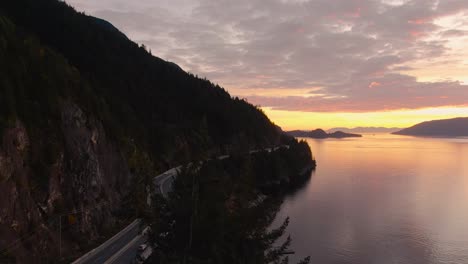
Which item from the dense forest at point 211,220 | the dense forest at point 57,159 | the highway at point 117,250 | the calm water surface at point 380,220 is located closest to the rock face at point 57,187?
the dense forest at point 57,159

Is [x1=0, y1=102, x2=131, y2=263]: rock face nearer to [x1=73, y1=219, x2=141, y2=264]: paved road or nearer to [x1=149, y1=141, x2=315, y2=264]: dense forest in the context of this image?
[x1=73, y1=219, x2=141, y2=264]: paved road

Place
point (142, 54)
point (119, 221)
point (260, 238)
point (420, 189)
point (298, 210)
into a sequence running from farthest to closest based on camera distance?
1. point (142, 54)
2. point (420, 189)
3. point (298, 210)
4. point (119, 221)
5. point (260, 238)

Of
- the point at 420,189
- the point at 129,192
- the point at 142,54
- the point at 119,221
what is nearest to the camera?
the point at 119,221

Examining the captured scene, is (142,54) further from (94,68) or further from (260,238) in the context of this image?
(260,238)

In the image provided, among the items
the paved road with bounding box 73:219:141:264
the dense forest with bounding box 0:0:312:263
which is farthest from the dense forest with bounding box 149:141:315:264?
the paved road with bounding box 73:219:141:264

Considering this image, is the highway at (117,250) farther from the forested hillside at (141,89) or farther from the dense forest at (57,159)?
the forested hillside at (141,89)

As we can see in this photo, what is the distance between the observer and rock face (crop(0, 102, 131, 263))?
2547cm

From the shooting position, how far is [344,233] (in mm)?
61250

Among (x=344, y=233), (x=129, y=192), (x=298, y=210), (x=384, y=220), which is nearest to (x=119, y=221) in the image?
(x=129, y=192)

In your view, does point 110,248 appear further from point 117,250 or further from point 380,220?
point 380,220

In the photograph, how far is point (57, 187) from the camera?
33000 millimetres

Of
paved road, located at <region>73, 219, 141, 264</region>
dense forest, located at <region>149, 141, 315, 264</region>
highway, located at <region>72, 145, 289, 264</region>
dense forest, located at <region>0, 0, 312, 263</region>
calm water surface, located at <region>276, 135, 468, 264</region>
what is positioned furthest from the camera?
calm water surface, located at <region>276, 135, 468, 264</region>

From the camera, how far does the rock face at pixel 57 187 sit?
25469 mm

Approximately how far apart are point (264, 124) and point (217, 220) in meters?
177
